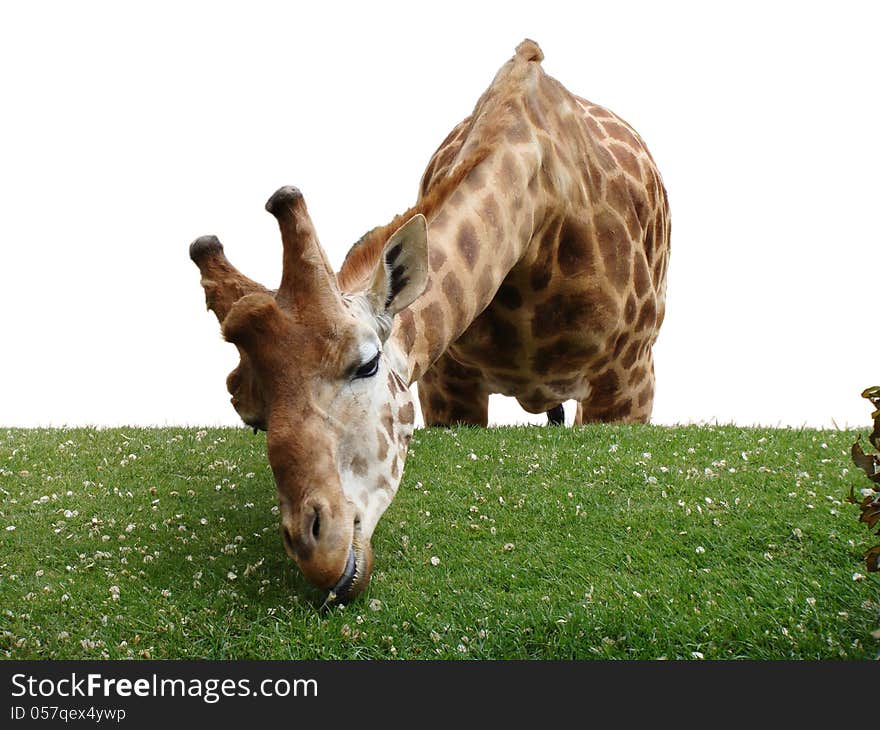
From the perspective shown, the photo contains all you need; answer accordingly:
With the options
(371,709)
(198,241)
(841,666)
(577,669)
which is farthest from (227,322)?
(841,666)

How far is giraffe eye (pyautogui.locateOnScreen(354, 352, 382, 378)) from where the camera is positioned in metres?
5.27

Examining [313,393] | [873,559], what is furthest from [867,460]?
[313,393]

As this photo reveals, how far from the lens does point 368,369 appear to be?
533 centimetres

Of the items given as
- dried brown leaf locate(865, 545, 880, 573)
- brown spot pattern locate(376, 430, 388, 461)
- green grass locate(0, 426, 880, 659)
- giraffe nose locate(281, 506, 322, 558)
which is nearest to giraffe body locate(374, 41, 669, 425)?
green grass locate(0, 426, 880, 659)

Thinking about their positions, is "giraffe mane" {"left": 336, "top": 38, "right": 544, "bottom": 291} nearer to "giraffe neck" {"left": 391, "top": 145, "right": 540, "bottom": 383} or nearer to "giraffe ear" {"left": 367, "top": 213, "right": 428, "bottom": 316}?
"giraffe neck" {"left": 391, "top": 145, "right": 540, "bottom": 383}

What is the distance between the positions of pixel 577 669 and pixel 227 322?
7.67 ft

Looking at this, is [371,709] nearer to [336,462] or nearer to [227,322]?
[336,462]

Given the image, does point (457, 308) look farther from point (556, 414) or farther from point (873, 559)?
point (556, 414)

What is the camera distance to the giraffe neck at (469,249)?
625 cm

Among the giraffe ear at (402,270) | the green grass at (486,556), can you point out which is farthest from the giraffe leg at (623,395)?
the giraffe ear at (402,270)

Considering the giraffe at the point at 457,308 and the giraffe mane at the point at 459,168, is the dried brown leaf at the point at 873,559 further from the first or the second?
the giraffe mane at the point at 459,168

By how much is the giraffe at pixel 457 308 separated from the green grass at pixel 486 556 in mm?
582

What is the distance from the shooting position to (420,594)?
545 cm

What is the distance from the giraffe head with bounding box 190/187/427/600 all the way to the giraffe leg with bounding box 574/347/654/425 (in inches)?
149
